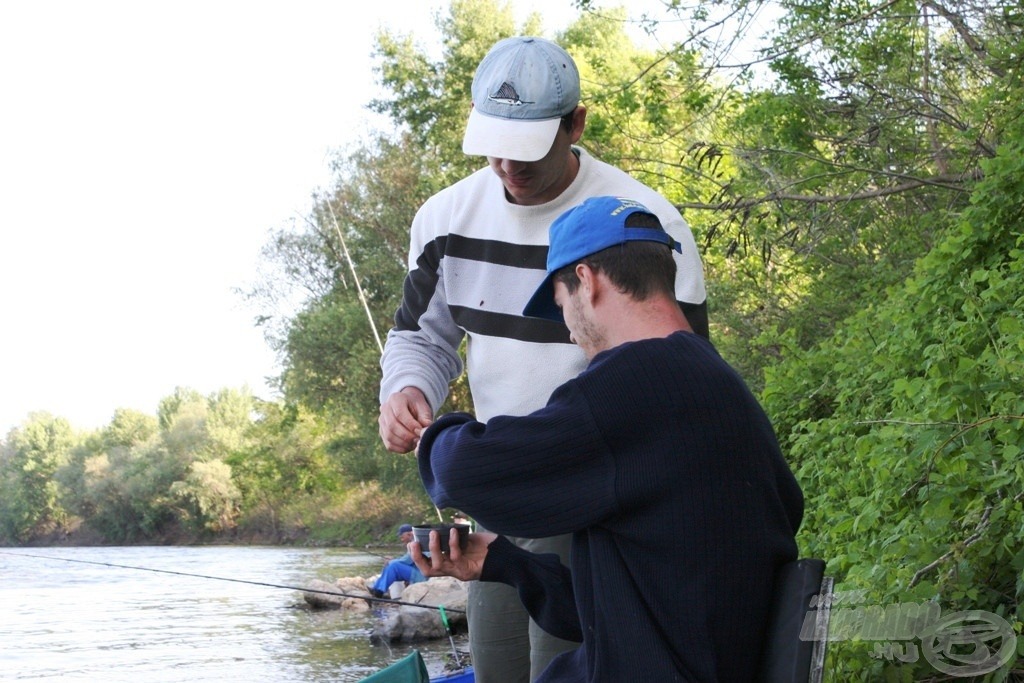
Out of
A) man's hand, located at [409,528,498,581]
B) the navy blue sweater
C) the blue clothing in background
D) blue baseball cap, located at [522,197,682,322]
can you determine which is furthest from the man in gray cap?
the blue clothing in background

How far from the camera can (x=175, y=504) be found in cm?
4328

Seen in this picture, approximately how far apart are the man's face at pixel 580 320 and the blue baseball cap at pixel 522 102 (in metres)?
0.51

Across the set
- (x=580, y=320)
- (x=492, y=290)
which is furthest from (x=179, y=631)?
(x=580, y=320)

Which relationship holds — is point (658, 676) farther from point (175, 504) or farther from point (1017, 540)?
point (175, 504)

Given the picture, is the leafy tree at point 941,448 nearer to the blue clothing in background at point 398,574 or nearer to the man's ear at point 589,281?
the man's ear at point 589,281

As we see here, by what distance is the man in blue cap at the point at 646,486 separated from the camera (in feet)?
5.44

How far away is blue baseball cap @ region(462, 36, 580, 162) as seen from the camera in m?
2.34

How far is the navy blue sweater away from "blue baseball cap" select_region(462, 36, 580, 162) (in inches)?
28.8

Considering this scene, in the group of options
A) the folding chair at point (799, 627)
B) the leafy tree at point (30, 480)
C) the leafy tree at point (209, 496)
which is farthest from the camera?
the leafy tree at point (209, 496)

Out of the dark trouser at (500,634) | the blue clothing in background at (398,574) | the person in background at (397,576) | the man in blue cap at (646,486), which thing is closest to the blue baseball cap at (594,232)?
the man in blue cap at (646,486)

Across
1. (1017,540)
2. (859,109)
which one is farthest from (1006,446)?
(859,109)

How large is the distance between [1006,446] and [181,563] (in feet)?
86.3

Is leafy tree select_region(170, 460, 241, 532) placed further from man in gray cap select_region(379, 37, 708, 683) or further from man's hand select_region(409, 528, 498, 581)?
man's hand select_region(409, 528, 498, 581)

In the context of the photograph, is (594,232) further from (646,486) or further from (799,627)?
(799,627)
